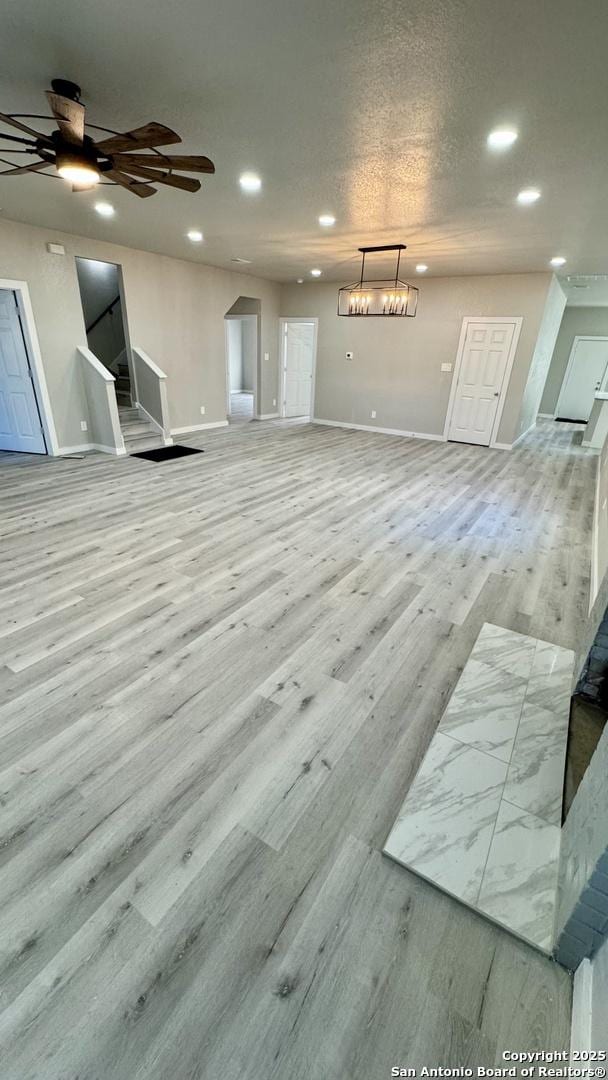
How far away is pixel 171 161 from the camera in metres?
2.36

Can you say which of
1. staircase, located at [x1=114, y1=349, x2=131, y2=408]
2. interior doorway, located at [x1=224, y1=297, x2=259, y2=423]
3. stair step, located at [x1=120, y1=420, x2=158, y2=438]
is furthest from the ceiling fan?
interior doorway, located at [x1=224, y1=297, x2=259, y2=423]

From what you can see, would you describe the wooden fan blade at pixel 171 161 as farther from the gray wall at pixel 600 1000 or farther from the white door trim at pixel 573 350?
the white door trim at pixel 573 350

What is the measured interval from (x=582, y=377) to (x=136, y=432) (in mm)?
10490

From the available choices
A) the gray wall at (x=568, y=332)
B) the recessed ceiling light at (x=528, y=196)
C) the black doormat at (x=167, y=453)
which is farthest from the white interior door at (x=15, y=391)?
the gray wall at (x=568, y=332)

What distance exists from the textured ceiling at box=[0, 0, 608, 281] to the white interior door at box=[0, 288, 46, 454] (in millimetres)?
1584

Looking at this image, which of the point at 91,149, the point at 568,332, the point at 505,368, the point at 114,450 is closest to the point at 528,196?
the point at 91,149

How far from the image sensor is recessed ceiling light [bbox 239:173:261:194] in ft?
10.8

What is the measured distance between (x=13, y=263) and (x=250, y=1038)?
694 centimetres

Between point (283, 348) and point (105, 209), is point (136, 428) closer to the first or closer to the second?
point (105, 209)

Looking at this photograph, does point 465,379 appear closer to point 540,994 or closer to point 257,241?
point 257,241

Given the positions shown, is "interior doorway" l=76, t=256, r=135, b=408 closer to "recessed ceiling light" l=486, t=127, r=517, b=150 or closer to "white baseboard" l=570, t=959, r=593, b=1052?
"recessed ceiling light" l=486, t=127, r=517, b=150

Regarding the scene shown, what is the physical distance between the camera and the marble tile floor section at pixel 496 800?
130 cm

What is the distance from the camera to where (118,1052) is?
3.18 ft

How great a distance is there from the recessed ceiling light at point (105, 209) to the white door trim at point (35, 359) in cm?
159
